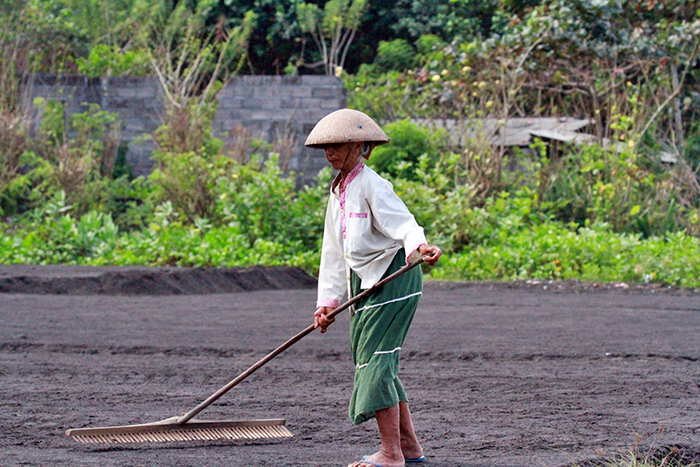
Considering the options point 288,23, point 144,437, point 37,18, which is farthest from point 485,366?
point 288,23

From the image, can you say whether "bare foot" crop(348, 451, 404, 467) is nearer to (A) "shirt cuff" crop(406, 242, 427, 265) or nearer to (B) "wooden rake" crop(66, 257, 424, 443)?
(B) "wooden rake" crop(66, 257, 424, 443)

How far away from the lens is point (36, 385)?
5199 millimetres

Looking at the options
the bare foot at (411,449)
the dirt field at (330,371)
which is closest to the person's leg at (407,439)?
the bare foot at (411,449)

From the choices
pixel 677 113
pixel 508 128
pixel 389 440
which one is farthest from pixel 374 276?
Result: pixel 677 113

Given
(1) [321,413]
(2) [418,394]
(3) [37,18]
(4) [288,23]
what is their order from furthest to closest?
(4) [288,23] → (3) [37,18] → (2) [418,394] → (1) [321,413]

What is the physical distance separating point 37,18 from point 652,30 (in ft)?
37.5

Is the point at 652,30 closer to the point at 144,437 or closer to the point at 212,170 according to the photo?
the point at 212,170

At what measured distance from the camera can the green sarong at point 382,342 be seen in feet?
11.3

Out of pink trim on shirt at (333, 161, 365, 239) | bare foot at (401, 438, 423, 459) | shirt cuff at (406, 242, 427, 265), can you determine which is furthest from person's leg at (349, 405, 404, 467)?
pink trim on shirt at (333, 161, 365, 239)

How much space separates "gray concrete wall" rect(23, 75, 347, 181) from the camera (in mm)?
13984

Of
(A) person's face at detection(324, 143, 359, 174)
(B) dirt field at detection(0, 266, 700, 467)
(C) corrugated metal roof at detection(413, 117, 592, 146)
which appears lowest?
(B) dirt field at detection(0, 266, 700, 467)

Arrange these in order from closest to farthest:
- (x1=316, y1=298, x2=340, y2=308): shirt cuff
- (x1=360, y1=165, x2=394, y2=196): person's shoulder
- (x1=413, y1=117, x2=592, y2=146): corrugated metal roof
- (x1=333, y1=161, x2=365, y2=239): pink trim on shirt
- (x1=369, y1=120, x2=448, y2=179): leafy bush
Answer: (x1=360, y1=165, x2=394, y2=196): person's shoulder, (x1=333, y1=161, x2=365, y2=239): pink trim on shirt, (x1=316, y1=298, x2=340, y2=308): shirt cuff, (x1=369, y1=120, x2=448, y2=179): leafy bush, (x1=413, y1=117, x2=592, y2=146): corrugated metal roof

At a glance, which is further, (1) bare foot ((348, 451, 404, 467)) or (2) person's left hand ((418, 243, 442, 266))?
(1) bare foot ((348, 451, 404, 467))

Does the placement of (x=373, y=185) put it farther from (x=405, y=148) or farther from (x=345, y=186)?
(x=405, y=148)
